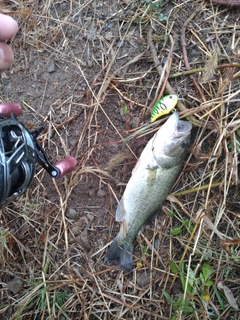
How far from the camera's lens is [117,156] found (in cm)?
283

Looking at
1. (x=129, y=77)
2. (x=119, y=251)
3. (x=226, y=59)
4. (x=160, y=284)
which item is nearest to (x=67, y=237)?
(x=119, y=251)

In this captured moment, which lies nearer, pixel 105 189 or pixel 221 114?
pixel 221 114

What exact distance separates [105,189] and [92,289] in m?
0.73

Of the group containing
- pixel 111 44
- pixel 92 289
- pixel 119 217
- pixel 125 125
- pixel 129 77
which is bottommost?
pixel 92 289

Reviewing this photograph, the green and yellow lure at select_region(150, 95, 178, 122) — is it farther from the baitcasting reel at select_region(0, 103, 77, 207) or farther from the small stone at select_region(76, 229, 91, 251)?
the small stone at select_region(76, 229, 91, 251)

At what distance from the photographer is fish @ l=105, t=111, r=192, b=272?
103 inches

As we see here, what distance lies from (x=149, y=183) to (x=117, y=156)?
11.7 inches

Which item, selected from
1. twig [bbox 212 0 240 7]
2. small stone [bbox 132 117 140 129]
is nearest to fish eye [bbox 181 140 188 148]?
small stone [bbox 132 117 140 129]

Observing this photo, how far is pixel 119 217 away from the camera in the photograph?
2865 millimetres

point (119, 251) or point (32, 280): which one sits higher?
point (119, 251)

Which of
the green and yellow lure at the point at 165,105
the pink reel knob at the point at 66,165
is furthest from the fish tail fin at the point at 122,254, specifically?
the green and yellow lure at the point at 165,105

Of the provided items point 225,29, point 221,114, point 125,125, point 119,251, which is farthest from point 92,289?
point 225,29

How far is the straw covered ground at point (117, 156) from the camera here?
112 inches

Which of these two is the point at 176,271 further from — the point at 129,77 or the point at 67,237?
the point at 129,77
